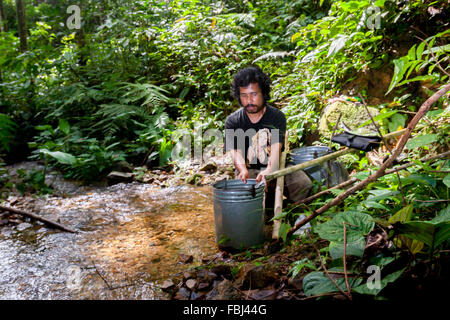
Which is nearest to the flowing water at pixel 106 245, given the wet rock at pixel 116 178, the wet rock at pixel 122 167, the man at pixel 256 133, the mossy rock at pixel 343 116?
the wet rock at pixel 116 178

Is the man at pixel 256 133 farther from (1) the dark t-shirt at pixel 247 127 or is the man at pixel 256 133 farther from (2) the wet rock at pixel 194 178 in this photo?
(2) the wet rock at pixel 194 178

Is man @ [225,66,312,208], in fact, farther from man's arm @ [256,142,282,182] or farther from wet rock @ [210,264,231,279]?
wet rock @ [210,264,231,279]

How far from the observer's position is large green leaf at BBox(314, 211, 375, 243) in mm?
1403

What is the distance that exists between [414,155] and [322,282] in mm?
1844

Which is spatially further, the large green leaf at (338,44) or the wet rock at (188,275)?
the large green leaf at (338,44)

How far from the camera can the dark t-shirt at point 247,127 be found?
3.06 m

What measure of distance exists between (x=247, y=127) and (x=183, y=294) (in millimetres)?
1839

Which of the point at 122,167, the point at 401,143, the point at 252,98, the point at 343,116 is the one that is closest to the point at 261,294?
the point at 401,143

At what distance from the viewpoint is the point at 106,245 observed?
8.96 ft

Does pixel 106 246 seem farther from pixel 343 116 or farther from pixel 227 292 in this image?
pixel 343 116

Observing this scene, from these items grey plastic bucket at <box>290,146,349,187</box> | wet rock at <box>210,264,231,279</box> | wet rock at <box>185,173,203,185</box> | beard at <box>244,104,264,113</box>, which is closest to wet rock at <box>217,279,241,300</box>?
wet rock at <box>210,264,231,279</box>

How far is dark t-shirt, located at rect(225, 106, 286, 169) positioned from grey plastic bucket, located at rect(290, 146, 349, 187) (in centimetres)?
26

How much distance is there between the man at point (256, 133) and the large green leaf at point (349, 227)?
1326 millimetres

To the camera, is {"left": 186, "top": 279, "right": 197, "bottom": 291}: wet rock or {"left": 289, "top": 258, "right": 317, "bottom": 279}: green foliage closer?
{"left": 289, "top": 258, "right": 317, "bottom": 279}: green foliage
